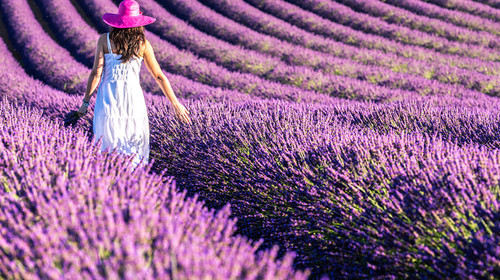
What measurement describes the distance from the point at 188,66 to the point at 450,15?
310 inches

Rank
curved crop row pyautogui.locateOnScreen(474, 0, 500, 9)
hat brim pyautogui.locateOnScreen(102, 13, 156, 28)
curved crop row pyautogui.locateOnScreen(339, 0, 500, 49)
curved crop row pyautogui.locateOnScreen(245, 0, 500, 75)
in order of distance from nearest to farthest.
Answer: hat brim pyautogui.locateOnScreen(102, 13, 156, 28) → curved crop row pyautogui.locateOnScreen(245, 0, 500, 75) → curved crop row pyautogui.locateOnScreen(339, 0, 500, 49) → curved crop row pyautogui.locateOnScreen(474, 0, 500, 9)

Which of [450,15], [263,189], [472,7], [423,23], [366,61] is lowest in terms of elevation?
[263,189]

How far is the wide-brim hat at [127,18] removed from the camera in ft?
8.46

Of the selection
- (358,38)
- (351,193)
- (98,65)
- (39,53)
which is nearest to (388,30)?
(358,38)

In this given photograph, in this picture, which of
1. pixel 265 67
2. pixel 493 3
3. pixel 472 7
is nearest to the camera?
pixel 265 67

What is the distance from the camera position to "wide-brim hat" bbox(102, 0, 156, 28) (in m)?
2.58

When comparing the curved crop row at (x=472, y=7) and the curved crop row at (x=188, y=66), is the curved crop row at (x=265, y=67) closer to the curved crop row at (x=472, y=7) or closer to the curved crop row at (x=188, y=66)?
the curved crop row at (x=188, y=66)

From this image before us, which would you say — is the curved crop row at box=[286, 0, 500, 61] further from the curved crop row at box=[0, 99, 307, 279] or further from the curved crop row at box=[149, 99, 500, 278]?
the curved crop row at box=[0, 99, 307, 279]

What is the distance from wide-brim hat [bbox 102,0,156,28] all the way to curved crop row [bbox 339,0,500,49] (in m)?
9.42

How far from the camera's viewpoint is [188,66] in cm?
781

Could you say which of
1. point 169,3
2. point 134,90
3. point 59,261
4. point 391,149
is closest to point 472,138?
point 391,149

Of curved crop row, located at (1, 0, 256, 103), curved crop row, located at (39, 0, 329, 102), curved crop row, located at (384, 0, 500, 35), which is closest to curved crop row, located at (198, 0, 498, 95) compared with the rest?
curved crop row, located at (39, 0, 329, 102)

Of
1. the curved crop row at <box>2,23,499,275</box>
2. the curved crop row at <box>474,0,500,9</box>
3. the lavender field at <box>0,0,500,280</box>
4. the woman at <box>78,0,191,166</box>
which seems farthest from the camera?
the curved crop row at <box>474,0,500,9</box>

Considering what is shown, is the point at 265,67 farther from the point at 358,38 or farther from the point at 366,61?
the point at 358,38
